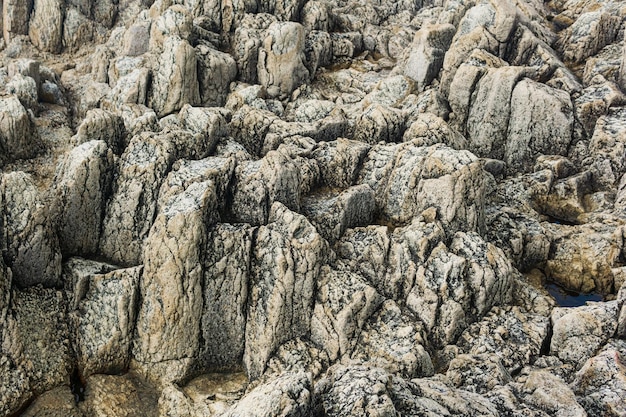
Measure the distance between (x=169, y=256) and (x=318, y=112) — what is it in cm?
2230

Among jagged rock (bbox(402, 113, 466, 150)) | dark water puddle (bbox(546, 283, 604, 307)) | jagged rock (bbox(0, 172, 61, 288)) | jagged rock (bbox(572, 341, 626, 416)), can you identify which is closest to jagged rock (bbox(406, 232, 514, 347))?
dark water puddle (bbox(546, 283, 604, 307))

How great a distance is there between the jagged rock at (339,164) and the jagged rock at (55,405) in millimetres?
21383

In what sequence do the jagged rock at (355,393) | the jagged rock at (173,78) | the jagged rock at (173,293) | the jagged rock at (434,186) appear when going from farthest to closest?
1. the jagged rock at (173,78)
2. the jagged rock at (434,186)
3. the jagged rock at (173,293)
4. the jagged rock at (355,393)

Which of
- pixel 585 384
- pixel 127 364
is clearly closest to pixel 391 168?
pixel 585 384

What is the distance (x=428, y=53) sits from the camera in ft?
168

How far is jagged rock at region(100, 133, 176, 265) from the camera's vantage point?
3466 cm

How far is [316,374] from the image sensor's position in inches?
1187

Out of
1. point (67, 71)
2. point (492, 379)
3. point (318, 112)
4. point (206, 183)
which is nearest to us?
point (492, 379)

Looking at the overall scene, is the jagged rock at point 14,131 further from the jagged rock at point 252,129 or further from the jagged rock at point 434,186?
the jagged rock at point 434,186

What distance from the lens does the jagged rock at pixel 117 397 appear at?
2920 centimetres

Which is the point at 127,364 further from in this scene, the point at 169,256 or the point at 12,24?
the point at 12,24

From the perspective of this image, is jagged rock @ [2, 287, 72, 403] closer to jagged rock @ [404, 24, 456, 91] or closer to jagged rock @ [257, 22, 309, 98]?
jagged rock @ [257, 22, 309, 98]

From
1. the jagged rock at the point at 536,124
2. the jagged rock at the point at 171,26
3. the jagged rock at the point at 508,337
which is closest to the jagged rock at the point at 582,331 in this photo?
the jagged rock at the point at 508,337

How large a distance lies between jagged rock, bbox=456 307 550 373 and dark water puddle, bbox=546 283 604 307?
5.27m
